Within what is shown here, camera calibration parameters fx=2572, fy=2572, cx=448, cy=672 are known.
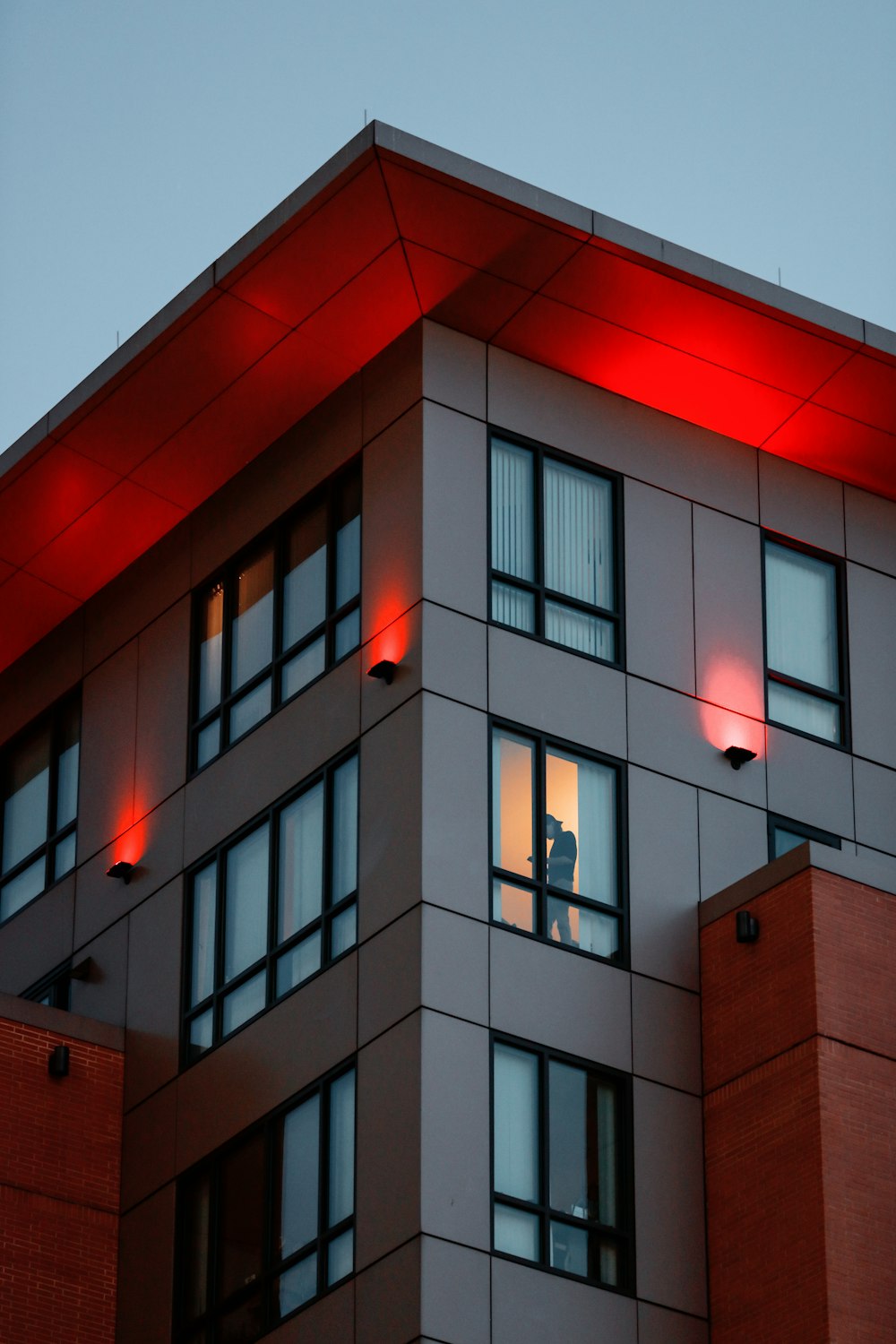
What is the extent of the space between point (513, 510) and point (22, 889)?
839cm

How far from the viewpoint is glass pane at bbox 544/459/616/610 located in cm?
2627

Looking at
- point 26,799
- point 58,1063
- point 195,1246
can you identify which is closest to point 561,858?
point 195,1246

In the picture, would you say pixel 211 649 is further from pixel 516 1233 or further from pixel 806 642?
pixel 516 1233

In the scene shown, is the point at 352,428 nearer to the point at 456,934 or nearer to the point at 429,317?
the point at 429,317

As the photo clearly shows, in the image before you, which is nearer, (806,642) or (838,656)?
(806,642)

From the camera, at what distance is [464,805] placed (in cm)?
2412

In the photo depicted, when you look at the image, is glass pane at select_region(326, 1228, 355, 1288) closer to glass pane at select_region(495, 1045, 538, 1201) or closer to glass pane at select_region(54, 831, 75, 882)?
glass pane at select_region(495, 1045, 538, 1201)

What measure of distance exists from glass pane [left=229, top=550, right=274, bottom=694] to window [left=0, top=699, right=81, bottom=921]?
3.36 metres

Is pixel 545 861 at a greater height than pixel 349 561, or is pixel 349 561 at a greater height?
pixel 349 561

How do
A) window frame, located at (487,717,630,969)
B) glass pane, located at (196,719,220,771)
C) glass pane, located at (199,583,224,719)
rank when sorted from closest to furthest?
1. window frame, located at (487,717,630,969)
2. glass pane, located at (196,719,220,771)
3. glass pane, located at (199,583,224,719)

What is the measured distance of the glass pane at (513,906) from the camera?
2408 cm

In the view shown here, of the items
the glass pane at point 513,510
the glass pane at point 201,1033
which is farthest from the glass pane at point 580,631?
the glass pane at point 201,1033

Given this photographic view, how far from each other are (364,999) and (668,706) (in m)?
4.69

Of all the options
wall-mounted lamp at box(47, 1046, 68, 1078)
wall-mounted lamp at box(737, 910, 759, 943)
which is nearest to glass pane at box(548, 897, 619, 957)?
wall-mounted lamp at box(737, 910, 759, 943)
